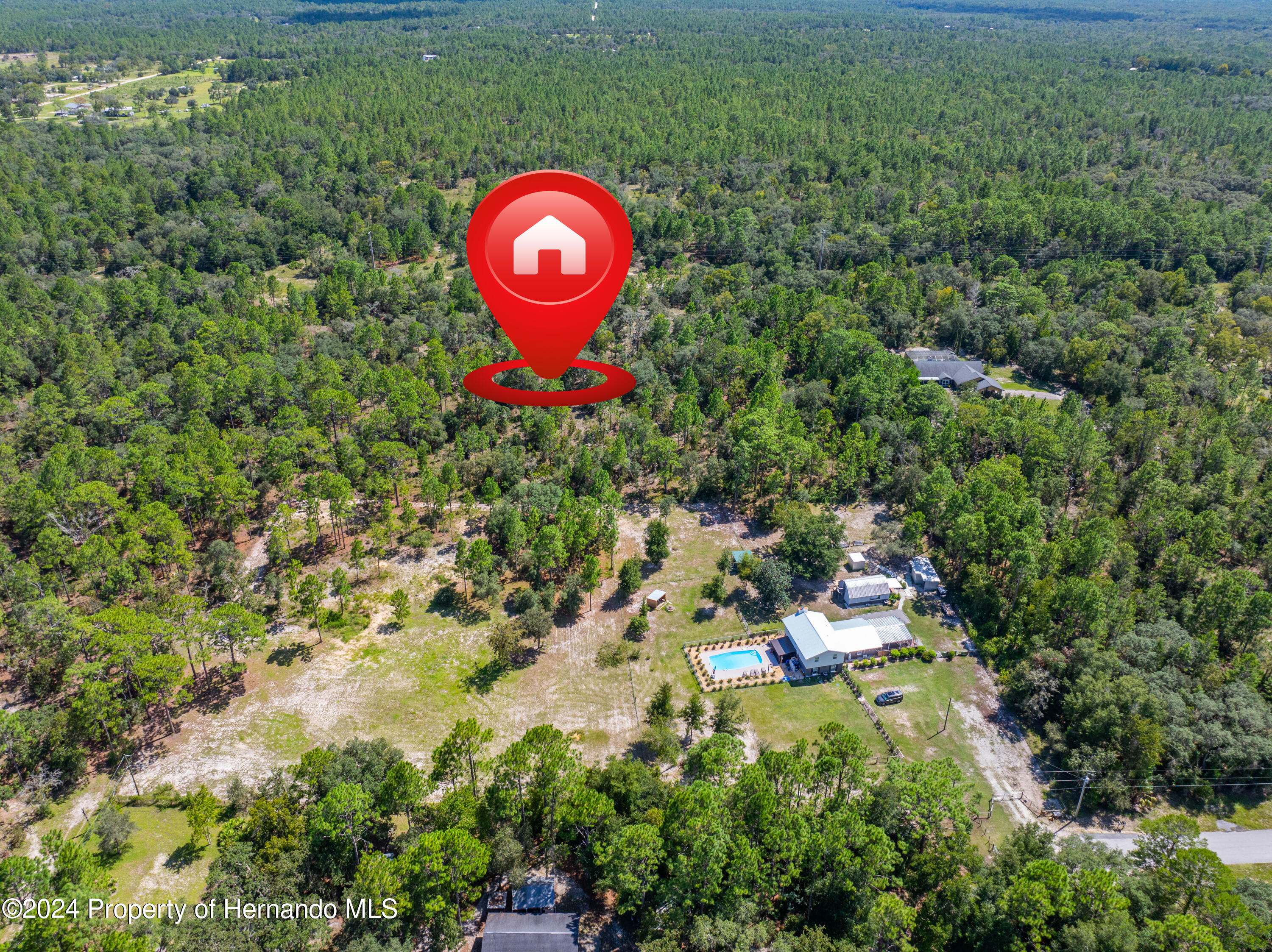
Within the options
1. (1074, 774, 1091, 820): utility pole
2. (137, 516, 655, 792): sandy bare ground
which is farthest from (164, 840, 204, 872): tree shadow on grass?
(1074, 774, 1091, 820): utility pole

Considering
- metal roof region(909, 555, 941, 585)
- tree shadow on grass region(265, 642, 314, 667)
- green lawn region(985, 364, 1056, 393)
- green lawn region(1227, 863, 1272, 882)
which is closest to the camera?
green lawn region(1227, 863, 1272, 882)

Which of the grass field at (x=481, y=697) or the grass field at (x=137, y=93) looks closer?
the grass field at (x=481, y=697)

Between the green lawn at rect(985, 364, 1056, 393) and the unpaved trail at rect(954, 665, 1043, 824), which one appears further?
the green lawn at rect(985, 364, 1056, 393)

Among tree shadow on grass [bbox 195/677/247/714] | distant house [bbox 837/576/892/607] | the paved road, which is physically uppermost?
distant house [bbox 837/576/892/607]

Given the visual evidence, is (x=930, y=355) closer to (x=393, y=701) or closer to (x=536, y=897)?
(x=393, y=701)

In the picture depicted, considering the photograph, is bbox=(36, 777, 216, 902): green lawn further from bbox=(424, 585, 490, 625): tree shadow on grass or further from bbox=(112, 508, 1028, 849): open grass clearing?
bbox=(424, 585, 490, 625): tree shadow on grass

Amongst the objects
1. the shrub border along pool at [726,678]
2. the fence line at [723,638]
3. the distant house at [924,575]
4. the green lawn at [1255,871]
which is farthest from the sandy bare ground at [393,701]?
the green lawn at [1255,871]

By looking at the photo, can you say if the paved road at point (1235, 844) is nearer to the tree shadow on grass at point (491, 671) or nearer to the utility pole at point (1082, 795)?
the utility pole at point (1082, 795)
